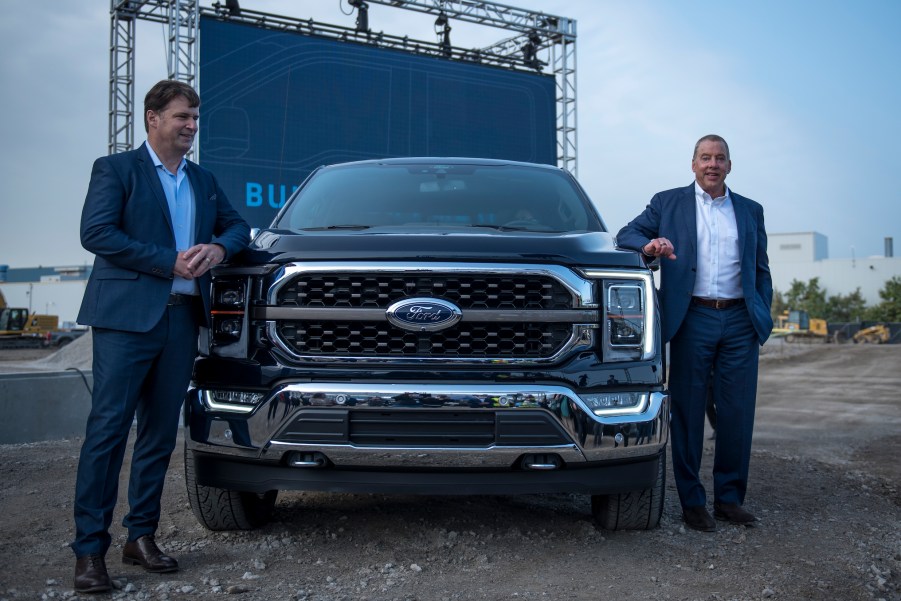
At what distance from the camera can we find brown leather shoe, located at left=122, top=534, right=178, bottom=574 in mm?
3496

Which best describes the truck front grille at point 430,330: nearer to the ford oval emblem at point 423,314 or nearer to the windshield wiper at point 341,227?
the ford oval emblem at point 423,314

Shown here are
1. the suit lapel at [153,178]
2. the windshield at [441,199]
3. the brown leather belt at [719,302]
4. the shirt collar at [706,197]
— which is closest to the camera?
the suit lapel at [153,178]

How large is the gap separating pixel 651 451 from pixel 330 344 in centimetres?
136

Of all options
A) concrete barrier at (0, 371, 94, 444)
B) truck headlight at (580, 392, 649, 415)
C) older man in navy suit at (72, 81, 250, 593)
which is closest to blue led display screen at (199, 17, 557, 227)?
concrete barrier at (0, 371, 94, 444)

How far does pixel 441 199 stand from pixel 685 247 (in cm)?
131

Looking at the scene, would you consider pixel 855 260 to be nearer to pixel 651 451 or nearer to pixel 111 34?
pixel 111 34

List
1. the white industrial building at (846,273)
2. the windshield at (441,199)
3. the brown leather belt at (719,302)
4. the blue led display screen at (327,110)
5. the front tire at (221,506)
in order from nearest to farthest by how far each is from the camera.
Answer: the front tire at (221,506)
the windshield at (441,199)
the brown leather belt at (719,302)
the blue led display screen at (327,110)
the white industrial building at (846,273)

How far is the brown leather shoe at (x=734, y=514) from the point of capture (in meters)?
4.53

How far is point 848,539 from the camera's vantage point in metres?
4.18

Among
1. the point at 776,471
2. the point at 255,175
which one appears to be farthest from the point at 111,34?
the point at 776,471

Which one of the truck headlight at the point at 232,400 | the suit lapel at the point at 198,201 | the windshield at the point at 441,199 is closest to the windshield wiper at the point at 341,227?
the windshield at the point at 441,199

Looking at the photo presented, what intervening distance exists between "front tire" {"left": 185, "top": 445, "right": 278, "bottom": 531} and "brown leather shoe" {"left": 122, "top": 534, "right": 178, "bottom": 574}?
1.18 feet

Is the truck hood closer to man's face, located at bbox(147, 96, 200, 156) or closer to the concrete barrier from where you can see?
man's face, located at bbox(147, 96, 200, 156)

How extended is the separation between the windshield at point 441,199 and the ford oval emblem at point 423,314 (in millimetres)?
802
